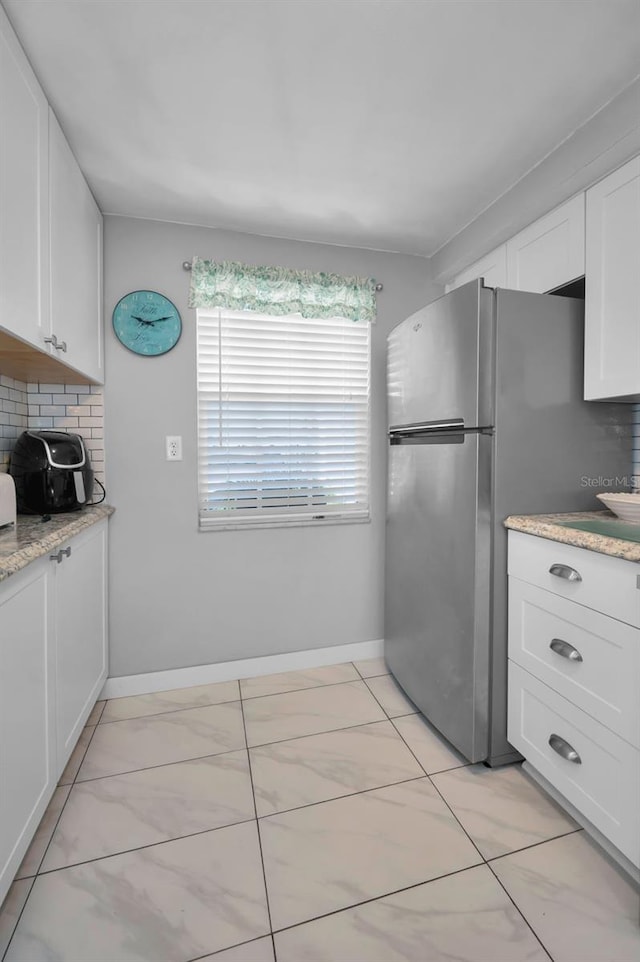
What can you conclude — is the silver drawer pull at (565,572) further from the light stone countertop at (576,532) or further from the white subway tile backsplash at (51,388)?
the white subway tile backsplash at (51,388)

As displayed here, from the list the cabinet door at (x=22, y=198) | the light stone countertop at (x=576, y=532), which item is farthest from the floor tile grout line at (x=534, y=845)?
the cabinet door at (x=22, y=198)

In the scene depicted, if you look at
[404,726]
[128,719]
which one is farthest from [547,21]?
[128,719]

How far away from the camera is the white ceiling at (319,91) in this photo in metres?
1.12

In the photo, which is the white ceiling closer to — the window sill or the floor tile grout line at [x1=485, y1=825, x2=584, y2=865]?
the window sill

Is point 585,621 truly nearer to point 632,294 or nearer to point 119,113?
point 632,294

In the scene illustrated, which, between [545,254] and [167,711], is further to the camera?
[167,711]

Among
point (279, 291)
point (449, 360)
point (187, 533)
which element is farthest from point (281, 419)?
point (449, 360)

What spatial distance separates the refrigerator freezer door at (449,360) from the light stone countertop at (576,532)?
0.37 metres

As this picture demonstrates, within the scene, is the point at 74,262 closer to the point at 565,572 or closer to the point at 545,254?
the point at 545,254

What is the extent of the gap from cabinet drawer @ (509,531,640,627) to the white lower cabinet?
150cm

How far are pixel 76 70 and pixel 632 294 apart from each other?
72.4 inches

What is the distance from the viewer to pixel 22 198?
3.98ft

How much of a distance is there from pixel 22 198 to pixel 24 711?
54.8 inches

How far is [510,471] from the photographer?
153cm
